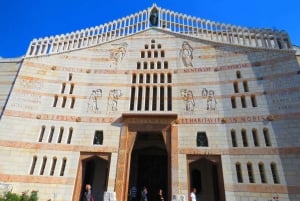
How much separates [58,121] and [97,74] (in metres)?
4.84

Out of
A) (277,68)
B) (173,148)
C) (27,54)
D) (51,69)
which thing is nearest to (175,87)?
(173,148)

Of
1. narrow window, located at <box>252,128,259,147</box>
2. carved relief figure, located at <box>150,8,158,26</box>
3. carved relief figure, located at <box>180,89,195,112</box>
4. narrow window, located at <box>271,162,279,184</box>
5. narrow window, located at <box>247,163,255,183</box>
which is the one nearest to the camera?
narrow window, located at <box>271,162,279,184</box>

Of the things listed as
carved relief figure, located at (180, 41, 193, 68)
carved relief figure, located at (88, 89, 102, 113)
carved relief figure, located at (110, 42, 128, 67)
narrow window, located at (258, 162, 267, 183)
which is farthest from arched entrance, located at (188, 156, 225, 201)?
carved relief figure, located at (110, 42, 128, 67)

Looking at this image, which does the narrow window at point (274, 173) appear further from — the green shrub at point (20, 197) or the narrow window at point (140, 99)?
the green shrub at point (20, 197)

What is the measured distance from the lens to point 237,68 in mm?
16875

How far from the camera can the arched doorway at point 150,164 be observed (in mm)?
17250

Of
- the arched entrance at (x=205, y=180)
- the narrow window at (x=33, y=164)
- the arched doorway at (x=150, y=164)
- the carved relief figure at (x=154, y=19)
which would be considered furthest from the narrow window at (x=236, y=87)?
the narrow window at (x=33, y=164)

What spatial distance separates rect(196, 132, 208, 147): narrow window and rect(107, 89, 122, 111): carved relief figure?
630cm

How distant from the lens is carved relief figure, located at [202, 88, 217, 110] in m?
15.8

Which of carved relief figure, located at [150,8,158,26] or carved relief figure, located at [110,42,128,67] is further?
carved relief figure, located at [150,8,158,26]

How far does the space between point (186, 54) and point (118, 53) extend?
19.1 feet

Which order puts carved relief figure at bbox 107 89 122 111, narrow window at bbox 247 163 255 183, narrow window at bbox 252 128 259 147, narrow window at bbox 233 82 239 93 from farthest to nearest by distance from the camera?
carved relief figure at bbox 107 89 122 111
narrow window at bbox 233 82 239 93
narrow window at bbox 252 128 259 147
narrow window at bbox 247 163 255 183

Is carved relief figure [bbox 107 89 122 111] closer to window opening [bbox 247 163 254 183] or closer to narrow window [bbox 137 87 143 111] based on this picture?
narrow window [bbox 137 87 143 111]

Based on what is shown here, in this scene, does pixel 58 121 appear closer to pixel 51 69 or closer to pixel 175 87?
pixel 51 69
